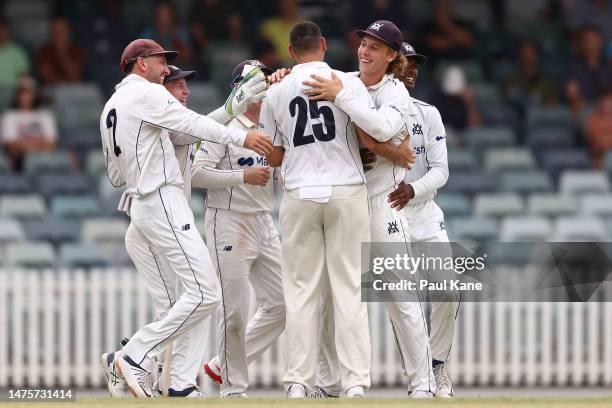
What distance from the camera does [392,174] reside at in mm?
12484

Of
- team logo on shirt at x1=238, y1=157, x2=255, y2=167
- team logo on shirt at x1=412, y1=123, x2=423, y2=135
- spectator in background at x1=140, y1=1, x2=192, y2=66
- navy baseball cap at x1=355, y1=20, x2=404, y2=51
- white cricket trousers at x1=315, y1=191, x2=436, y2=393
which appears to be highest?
spectator in background at x1=140, y1=1, x2=192, y2=66

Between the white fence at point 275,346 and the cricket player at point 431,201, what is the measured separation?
444 cm

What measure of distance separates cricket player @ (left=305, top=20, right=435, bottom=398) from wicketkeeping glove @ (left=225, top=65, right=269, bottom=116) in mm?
710

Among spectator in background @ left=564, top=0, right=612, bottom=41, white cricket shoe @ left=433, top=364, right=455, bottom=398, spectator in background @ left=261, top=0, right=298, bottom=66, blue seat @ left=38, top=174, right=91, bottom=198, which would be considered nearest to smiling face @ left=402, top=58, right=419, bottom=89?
white cricket shoe @ left=433, top=364, right=455, bottom=398

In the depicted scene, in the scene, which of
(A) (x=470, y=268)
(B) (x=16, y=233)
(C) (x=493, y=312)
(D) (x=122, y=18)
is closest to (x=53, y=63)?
(D) (x=122, y=18)

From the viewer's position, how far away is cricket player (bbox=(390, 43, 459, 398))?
1310cm

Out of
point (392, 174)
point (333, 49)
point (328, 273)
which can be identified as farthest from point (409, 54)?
point (333, 49)

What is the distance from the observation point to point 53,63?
21.2 meters

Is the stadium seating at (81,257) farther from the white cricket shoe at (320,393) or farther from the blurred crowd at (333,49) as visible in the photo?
the white cricket shoe at (320,393)

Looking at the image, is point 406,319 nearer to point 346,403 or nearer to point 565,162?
point 346,403

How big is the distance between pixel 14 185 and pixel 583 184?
636 cm

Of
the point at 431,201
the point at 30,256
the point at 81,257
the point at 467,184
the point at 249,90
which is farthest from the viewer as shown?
the point at 467,184

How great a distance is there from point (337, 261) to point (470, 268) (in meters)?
2.44

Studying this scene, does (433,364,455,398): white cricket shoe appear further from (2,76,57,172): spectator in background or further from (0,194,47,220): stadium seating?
(2,76,57,172): spectator in background
